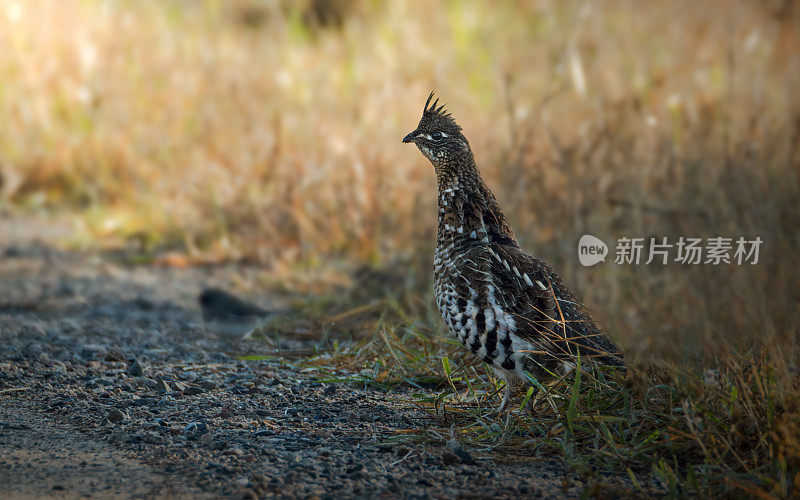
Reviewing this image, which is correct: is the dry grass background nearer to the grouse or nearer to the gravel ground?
the grouse

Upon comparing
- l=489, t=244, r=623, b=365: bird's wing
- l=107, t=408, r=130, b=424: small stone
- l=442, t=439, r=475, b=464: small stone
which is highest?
l=489, t=244, r=623, b=365: bird's wing

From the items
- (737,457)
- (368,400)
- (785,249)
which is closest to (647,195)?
(785,249)

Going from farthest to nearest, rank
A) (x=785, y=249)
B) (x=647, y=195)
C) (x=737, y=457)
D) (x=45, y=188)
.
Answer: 1. (x=45, y=188)
2. (x=647, y=195)
3. (x=785, y=249)
4. (x=737, y=457)

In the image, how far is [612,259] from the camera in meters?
6.23

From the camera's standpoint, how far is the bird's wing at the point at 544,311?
365 centimetres

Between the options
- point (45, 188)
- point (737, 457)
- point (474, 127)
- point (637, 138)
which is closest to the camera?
point (737, 457)

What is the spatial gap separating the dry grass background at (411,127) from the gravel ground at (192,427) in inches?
44.5

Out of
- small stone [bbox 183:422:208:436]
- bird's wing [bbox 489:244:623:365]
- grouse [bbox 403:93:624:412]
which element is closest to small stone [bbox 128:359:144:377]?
small stone [bbox 183:422:208:436]

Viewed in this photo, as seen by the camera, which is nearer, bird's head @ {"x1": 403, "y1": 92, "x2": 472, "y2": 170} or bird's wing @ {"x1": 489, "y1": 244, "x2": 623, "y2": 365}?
bird's wing @ {"x1": 489, "y1": 244, "x2": 623, "y2": 365}

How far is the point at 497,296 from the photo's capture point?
12.0 ft

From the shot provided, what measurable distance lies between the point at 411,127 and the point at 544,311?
4682 millimetres

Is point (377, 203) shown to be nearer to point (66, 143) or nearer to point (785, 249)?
point (785, 249)

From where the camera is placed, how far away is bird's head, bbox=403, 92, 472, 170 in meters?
4.10

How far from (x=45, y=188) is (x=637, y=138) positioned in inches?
237
